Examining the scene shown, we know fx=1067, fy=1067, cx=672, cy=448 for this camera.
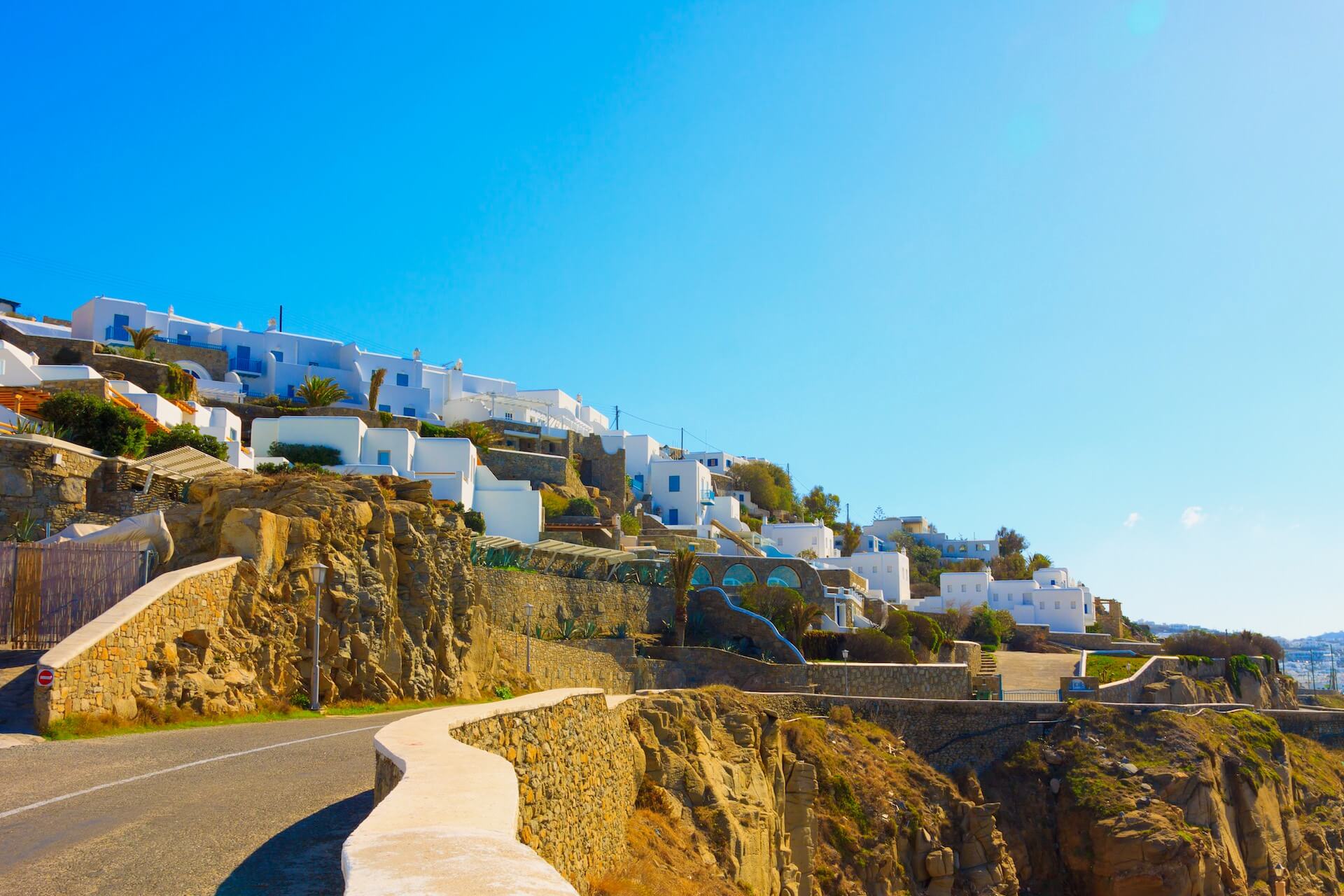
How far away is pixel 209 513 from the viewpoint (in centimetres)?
1883

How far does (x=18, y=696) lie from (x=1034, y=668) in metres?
43.7

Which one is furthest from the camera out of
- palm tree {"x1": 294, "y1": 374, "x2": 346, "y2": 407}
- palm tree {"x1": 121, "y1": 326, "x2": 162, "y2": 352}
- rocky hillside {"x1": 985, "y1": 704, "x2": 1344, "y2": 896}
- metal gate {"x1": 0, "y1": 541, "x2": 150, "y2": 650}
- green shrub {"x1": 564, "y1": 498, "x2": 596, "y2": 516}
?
green shrub {"x1": 564, "y1": 498, "x2": 596, "y2": 516}

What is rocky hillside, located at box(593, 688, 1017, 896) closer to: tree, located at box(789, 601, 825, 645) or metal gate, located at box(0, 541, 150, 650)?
metal gate, located at box(0, 541, 150, 650)

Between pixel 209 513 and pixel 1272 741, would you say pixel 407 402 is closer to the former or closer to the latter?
pixel 209 513

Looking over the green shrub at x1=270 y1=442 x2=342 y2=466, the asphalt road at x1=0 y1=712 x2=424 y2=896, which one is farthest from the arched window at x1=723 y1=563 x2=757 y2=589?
the asphalt road at x1=0 y1=712 x2=424 y2=896

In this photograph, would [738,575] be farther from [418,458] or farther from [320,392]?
[320,392]

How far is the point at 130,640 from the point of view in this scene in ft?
44.9

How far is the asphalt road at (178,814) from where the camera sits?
6387mm

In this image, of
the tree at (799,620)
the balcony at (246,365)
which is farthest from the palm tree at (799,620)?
the balcony at (246,365)

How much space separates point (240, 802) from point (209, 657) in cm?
770

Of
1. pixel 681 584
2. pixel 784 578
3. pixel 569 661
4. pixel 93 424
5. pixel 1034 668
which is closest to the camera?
pixel 93 424

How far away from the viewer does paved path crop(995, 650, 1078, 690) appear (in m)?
44.5

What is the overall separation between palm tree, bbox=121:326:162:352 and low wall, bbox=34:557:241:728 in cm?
3635

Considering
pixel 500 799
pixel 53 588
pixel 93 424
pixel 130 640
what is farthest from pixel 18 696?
pixel 93 424
